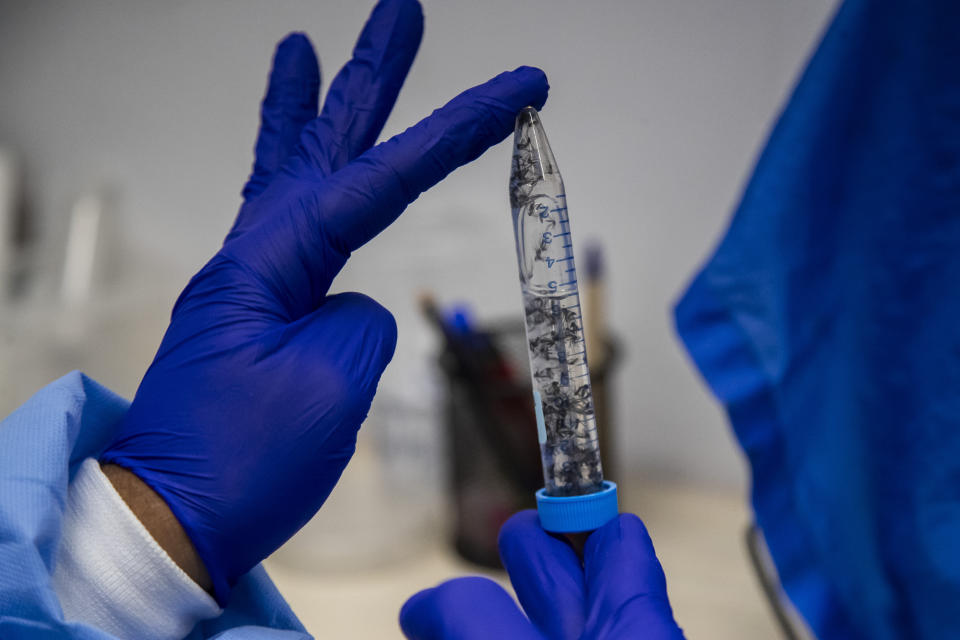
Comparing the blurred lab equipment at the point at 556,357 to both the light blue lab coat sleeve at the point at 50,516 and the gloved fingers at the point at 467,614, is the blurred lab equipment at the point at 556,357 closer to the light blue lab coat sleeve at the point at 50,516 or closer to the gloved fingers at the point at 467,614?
the gloved fingers at the point at 467,614

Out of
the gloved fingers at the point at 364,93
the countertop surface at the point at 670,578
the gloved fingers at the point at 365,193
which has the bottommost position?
the countertop surface at the point at 670,578

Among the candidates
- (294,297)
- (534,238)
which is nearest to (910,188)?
(534,238)

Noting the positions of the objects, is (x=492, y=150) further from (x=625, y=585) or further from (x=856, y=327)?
(x=625, y=585)

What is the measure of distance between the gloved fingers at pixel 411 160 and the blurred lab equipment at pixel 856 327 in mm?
290

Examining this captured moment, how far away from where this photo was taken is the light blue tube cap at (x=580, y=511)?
480mm

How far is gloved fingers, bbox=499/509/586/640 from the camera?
448 millimetres

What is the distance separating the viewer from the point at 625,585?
1.42 feet

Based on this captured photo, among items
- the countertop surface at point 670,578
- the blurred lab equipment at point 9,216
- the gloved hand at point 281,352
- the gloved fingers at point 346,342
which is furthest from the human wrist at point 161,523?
the blurred lab equipment at point 9,216

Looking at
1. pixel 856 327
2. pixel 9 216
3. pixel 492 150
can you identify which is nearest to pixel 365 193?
pixel 856 327

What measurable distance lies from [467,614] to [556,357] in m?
0.16

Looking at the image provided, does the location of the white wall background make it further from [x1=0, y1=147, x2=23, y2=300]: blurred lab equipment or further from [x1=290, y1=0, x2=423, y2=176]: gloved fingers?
[x1=290, y1=0, x2=423, y2=176]: gloved fingers

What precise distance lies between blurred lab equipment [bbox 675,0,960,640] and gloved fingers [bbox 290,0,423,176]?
12.8 inches

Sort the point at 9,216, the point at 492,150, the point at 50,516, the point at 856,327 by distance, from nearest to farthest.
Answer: the point at 50,516
the point at 856,327
the point at 492,150
the point at 9,216

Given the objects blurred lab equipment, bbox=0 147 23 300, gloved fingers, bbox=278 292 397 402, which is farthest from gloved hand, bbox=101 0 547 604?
blurred lab equipment, bbox=0 147 23 300
